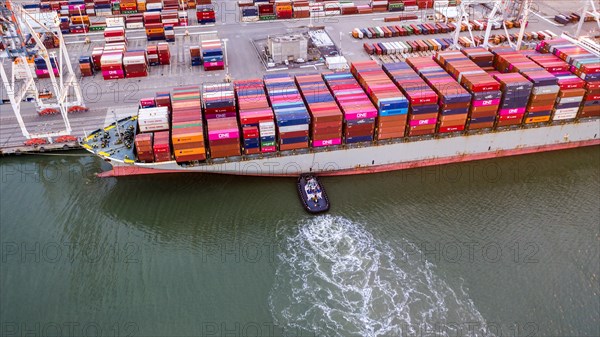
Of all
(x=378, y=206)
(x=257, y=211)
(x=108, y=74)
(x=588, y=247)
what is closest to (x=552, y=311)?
(x=588, y=247)

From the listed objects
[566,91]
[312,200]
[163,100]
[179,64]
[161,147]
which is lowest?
[312,200]

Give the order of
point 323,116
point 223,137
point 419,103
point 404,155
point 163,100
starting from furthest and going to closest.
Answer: point 404,155 → point 163,100 → point 419,103 → point 323,116 → point 223,137

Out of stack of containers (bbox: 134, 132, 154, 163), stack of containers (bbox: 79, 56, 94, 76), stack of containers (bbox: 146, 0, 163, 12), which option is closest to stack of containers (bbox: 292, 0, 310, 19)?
stack of containers (bbox: 146, 0, 163, 12)

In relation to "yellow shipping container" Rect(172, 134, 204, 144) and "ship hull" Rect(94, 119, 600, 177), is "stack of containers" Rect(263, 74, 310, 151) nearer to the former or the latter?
"ship hull" Rect(94, 119, 600, 177)

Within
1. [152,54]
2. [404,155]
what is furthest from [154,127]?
[404,155]

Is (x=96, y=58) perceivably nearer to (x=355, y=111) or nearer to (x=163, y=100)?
(x=163, y=100)

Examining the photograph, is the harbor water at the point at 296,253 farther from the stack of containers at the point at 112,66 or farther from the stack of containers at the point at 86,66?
the stack of containers at the point at 86,66
